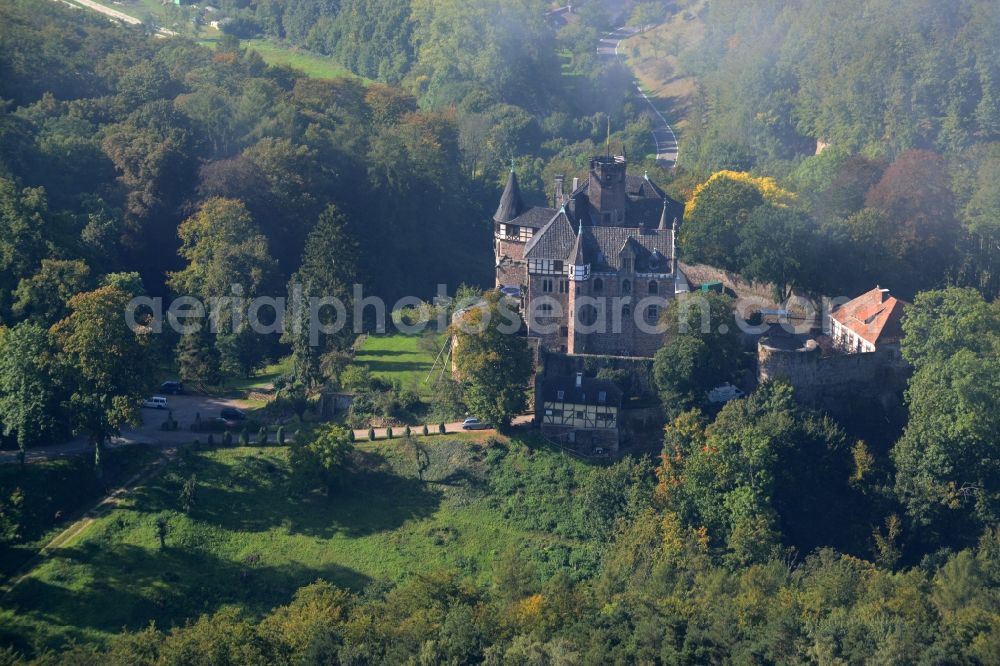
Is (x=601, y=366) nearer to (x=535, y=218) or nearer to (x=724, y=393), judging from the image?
(x=724, y=393)

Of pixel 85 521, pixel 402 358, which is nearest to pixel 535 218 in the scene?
Result: pixel 402 358

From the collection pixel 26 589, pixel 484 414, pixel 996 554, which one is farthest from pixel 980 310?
pixel 26 589

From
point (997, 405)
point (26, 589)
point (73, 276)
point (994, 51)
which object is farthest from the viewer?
point (994, 51)

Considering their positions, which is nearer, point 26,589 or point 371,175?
point 26,589

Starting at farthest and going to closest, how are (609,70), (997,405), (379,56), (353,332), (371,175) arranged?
(609,70) < (379,56) < (371,175) < (353,332) < (997,405)

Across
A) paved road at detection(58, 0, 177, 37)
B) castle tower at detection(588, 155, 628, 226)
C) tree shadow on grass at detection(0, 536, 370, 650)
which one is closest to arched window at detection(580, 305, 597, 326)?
castle tower at detection(588, 155, 628, 226)

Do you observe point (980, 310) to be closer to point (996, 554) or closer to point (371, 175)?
point (996, 554)

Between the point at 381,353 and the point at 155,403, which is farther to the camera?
the point at 381,353
